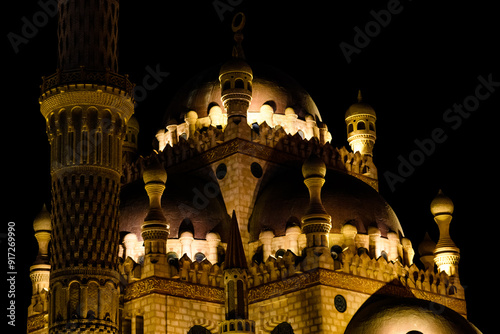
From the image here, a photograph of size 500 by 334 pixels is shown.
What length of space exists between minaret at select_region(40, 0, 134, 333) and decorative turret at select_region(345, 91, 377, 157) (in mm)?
11820

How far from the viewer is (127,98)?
27.0 meters

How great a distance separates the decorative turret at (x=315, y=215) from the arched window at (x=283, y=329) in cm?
235

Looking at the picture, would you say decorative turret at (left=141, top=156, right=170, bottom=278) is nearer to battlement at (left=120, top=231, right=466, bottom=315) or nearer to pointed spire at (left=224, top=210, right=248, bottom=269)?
battlement at (left=120, top=231, right=466, bottom=315)

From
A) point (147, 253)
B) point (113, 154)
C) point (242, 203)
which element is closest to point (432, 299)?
point (242, 203)

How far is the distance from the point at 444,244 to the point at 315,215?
20.1 feet

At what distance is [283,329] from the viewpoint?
29422mm

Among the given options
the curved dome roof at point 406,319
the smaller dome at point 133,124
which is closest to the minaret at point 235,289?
the curved dome roof at point 406,319

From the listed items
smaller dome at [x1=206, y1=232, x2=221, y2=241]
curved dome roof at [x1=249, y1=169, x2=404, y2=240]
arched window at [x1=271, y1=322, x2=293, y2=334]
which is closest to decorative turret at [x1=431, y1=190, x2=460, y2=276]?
curved dome roof at [x1=249, y1=169, x2=404, y2=240]

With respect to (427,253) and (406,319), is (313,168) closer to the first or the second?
(406,319)

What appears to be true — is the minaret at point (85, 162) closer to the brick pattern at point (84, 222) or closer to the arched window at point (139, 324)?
the brick pattern at point (84, 222)

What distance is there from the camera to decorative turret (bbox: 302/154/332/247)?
2873cm

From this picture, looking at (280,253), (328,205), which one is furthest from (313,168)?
(280,253)

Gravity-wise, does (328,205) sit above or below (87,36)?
below

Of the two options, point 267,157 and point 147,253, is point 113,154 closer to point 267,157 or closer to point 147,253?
point 147,253
